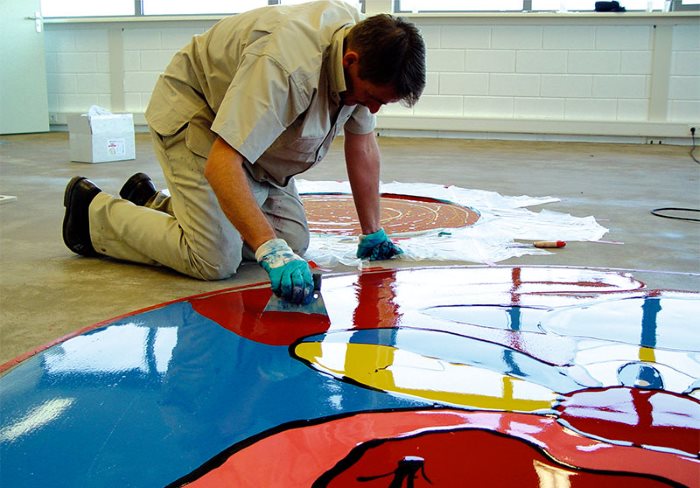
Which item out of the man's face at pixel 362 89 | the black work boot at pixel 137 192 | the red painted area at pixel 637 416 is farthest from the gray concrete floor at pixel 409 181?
the red painted area at pixel 637 416

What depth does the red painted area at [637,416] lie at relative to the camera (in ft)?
4.11

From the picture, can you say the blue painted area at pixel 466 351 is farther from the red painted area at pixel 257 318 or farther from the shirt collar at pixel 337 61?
the shirt collar at pixel 337 61

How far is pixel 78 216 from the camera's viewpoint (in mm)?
2529

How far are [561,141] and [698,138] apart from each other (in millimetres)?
1250

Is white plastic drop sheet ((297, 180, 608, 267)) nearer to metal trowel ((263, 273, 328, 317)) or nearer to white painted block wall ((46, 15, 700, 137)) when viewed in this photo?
metal trowel ((263, 273, 328, 317))

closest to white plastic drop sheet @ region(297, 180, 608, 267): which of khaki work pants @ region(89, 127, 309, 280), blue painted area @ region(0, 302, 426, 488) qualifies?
khaki work pants @ region(89, 127, 309, 280)

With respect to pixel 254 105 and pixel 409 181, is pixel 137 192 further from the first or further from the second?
pixel 409 181

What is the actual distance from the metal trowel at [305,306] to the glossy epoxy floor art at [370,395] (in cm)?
2

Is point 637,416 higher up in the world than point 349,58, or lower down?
lower down

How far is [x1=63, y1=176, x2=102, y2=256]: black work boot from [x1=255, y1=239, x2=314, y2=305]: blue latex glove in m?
0.95

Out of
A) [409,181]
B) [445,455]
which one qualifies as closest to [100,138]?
[409,181]

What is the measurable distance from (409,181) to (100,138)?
2.33 metres

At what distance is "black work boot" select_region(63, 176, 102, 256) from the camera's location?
252 centimetres

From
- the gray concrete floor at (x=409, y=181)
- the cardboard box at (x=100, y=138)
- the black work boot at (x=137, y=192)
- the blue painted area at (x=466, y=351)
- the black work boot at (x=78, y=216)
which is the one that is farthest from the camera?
the cardboard box at (x=100, y=138)
